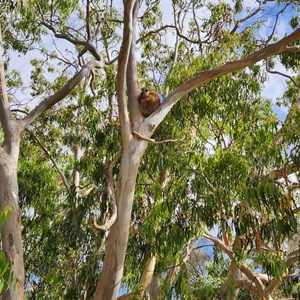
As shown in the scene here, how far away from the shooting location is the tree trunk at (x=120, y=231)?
3330 mm

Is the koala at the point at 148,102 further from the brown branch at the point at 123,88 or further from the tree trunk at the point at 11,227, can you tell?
the tree trunk at the point at 11,227

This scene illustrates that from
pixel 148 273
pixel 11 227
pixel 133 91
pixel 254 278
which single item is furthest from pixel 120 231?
pixel 254 278

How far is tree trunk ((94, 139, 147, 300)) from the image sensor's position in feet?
10.9

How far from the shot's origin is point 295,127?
5176 mm

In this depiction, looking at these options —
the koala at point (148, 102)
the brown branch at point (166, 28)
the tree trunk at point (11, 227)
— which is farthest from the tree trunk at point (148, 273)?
the brown branch at point (166, 28)

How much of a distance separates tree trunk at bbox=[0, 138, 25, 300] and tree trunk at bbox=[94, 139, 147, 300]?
56 cm

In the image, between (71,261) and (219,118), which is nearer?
(71,261)

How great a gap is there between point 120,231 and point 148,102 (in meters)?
1.24

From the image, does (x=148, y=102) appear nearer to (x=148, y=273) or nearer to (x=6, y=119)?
(x=6, y=119)

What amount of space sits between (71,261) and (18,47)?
11.9 ft

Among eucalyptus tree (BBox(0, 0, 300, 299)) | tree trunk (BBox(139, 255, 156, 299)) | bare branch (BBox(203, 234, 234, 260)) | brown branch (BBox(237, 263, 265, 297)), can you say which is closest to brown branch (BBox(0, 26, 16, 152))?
eucalyptus tree (BBox(0, 0, 300, 299))

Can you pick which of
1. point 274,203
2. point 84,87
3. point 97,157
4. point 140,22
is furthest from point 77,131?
point 274,203

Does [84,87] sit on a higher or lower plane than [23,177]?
higher

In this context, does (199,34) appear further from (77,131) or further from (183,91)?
(183,91)
